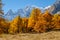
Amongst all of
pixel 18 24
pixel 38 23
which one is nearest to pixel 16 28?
pixel 18 24

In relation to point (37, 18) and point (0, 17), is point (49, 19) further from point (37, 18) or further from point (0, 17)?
point (0, 17)

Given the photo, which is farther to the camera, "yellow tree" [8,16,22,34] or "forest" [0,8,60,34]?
"yellow tree" [8,16,22,34]

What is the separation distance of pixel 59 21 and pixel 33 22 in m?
18.6

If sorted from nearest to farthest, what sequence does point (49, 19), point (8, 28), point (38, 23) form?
point (38, 23)
point (49, 19)
point (8, 28)

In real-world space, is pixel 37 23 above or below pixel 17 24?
below

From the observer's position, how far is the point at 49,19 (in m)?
90.1

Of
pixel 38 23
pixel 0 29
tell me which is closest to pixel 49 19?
pixel 38 23

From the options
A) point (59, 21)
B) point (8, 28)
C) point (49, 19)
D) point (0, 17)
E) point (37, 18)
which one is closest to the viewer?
point (0, 17)

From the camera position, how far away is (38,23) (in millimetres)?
74125

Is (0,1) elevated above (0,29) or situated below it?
above

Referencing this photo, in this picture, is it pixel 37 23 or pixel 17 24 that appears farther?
pixel 17 24

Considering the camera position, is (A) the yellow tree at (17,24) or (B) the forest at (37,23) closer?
(B) the forest at (37,23)

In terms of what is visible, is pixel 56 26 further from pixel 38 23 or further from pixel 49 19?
pixel 38 23

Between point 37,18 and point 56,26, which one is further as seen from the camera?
point 56,26
